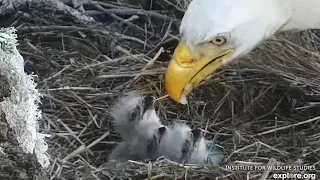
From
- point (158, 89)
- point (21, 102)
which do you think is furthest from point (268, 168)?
point (21, 102)

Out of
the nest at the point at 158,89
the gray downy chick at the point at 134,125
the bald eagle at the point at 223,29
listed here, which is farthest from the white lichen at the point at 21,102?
the bald eagle at the point at 223,29

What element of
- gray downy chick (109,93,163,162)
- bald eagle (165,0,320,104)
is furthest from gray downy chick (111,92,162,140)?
bald eagle (165,0,320,104)

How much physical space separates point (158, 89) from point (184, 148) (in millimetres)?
131

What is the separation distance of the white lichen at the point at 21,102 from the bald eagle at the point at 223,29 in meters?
0.26

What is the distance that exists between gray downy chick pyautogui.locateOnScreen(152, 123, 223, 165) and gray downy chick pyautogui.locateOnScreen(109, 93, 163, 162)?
0.02m

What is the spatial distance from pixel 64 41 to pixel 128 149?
0.83ft

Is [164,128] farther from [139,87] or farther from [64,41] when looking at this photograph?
[64,41]

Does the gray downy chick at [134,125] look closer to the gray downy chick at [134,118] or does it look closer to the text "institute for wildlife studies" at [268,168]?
the gray downy chick at [134,118]

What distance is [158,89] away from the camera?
4.66ft

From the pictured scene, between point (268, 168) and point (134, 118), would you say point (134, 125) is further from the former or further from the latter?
point (268, 168)

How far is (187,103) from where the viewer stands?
140 cm

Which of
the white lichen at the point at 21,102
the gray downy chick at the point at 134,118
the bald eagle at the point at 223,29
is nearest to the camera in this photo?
the bald eagle at the point at 223,29

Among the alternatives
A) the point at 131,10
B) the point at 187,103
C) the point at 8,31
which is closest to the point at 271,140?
the point at 187,103

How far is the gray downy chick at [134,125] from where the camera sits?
4.49 ft
